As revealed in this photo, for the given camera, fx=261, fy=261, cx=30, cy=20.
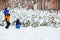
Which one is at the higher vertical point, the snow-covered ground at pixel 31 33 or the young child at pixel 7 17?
the young child at pixel 7 17

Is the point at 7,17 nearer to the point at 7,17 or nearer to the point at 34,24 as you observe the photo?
the point at 7,17

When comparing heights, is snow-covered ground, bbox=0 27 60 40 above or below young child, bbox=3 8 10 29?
below

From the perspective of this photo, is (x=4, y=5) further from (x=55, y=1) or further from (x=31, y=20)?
(x=55, y=1)

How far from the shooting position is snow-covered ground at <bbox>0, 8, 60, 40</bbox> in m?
2.24

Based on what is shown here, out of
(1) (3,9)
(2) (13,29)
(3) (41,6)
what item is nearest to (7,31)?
(2) (13,29)

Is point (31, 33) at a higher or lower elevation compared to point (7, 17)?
lower

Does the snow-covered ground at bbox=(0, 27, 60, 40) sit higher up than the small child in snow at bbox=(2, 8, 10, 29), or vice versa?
the small child in snow at bbox=(2, 8, 10, 29)

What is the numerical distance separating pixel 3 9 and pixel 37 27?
13.3 inches

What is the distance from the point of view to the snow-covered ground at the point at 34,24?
7.35 feet

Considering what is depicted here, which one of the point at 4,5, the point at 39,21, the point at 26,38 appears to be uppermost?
the point at 4,5

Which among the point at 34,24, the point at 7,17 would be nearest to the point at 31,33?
the point at 34,24

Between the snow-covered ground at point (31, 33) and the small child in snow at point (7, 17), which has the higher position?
the small child in snow at point (7, 17)

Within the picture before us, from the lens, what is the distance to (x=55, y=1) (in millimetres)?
2262

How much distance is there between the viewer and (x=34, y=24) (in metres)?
2.25
